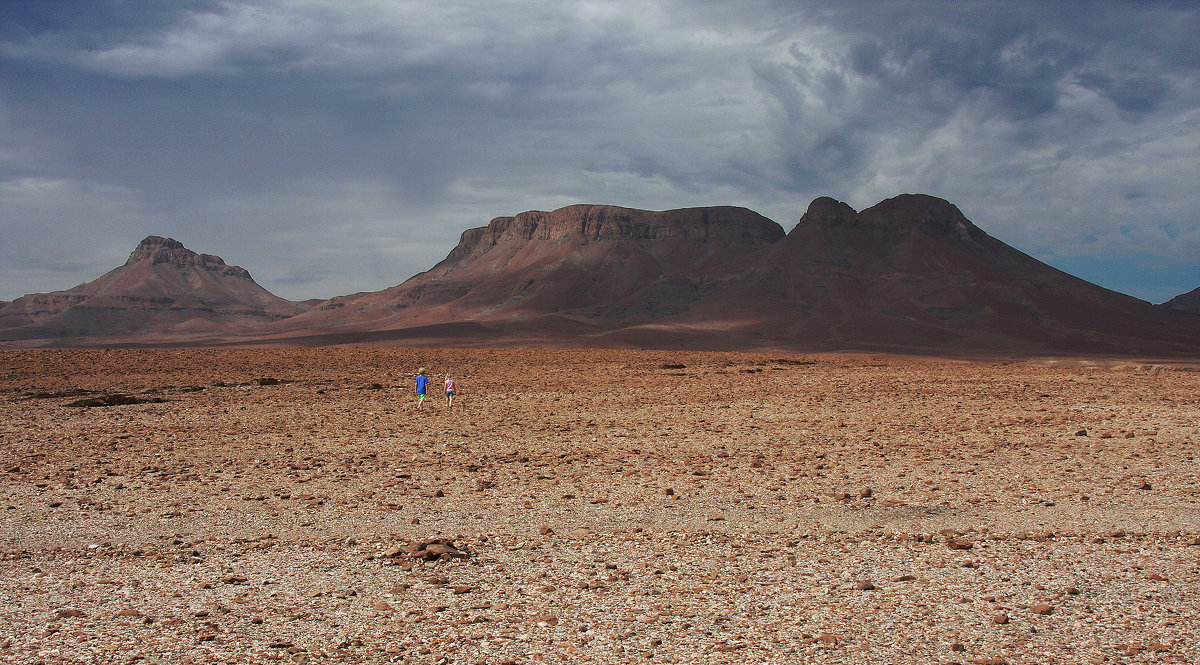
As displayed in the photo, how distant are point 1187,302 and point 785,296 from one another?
122 meters

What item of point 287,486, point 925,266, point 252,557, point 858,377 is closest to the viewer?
point 252,557

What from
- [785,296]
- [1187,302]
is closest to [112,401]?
[785,296]

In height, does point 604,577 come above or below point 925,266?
below

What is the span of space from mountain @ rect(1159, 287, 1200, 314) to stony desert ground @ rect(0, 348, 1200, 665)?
8085 inches

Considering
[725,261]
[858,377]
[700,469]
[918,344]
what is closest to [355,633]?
[700,469]

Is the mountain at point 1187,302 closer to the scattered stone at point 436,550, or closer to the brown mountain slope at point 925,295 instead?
the brown mountain slope at point 925,295

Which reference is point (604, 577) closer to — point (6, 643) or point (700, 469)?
point (6, 643)

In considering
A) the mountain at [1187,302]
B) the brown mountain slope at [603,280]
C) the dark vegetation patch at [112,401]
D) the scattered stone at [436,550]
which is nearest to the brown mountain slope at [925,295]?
the brown mountain slope at [603,280]

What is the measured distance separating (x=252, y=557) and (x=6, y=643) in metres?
2.47

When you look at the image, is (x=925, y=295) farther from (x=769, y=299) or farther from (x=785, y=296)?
(x=769, y=299)

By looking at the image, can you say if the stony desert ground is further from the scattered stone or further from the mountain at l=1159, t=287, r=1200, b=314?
the mountain at l=1159, t=287, r=1200, b=314

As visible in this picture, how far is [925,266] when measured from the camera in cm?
14338

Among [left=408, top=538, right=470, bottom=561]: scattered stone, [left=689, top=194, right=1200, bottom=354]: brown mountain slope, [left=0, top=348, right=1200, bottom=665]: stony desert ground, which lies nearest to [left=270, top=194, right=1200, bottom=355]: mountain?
[left=689, top=194, right=1200, bottom=354]: brown mountain slope

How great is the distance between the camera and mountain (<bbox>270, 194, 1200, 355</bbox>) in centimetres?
10625
